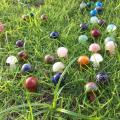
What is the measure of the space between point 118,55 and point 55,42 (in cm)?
39

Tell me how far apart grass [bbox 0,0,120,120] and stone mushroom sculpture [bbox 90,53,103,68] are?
0.08 ft

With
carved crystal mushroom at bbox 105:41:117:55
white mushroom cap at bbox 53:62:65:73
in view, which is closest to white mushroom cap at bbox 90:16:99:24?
→ carved crystal mushroom at bbox 105:41:117:55

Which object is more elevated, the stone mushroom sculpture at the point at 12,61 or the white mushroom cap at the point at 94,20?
the white mushroom cap at the point at 94,20

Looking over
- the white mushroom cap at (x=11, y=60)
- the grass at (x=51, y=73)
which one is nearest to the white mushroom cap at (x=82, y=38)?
the grass at (x=51, y=73)

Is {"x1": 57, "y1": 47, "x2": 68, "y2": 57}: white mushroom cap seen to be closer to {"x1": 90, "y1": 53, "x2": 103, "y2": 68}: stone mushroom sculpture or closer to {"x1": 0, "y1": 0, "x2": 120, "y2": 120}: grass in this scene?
{"x1": 0, "y1": 0, "x2": 120, "y2": 120}: grass

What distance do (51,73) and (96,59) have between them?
23 cm

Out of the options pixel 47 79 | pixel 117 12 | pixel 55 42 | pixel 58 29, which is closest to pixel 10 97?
pixel 47 79

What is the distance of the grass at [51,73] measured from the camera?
4.69 ft

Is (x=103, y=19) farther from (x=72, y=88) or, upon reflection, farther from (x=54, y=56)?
(x=72, y=88)

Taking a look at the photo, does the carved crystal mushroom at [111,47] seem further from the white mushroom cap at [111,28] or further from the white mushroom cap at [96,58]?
the white mushroom cap at [111,28]

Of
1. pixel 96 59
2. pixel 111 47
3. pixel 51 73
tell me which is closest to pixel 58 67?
pixel 51 73

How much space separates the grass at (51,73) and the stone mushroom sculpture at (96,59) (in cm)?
3

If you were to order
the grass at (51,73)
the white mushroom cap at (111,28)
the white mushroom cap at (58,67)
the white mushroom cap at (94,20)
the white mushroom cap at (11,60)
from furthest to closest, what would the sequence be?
the white mushroom cap at (94,20)
the white mushroom cap at (111,28)
the white mushroom cap at (11,60)
the white mushroom cap at (58,67)
the grass at (51,73)

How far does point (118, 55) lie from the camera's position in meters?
1.64
